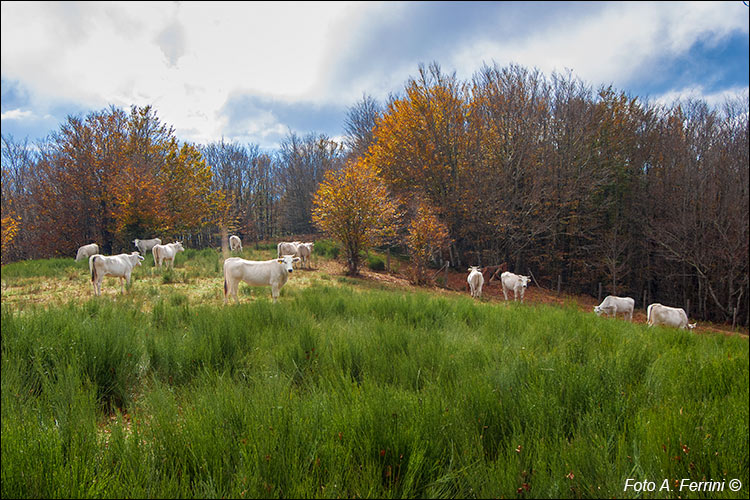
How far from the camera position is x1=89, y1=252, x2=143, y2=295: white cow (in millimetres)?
4637

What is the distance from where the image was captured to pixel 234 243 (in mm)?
6207

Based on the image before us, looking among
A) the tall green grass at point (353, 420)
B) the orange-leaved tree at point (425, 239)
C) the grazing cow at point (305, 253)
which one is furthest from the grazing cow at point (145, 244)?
the orange-leaved tree at point (425, 239)

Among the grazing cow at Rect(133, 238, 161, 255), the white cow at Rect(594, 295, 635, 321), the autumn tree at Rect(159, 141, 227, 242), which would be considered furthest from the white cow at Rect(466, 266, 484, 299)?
the grazing cow at Rect(133, 238, 161, 255)

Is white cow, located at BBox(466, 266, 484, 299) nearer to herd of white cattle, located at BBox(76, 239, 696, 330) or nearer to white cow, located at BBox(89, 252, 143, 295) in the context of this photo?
herd of white cattle, located at BBox(76, 239, 696, 330)

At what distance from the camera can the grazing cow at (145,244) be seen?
14.9 feet

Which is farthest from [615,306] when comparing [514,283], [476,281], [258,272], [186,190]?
[186,190]

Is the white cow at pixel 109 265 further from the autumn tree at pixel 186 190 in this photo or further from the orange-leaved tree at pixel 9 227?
the orange-leaved tree at pixel 9 227

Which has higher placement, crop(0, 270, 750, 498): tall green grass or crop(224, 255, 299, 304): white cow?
crop(224, 255, 299, 304): white cow

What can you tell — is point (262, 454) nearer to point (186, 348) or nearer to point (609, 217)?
point (186, 348)

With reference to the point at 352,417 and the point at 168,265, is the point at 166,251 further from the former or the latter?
the point at 352,417

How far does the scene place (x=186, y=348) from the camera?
2.91 meters

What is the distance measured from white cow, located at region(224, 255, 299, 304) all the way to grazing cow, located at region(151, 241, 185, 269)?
1.26 m

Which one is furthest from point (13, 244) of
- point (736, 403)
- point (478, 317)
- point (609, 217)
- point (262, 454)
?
point (609, 217)

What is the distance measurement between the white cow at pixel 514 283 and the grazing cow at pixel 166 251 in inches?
345
